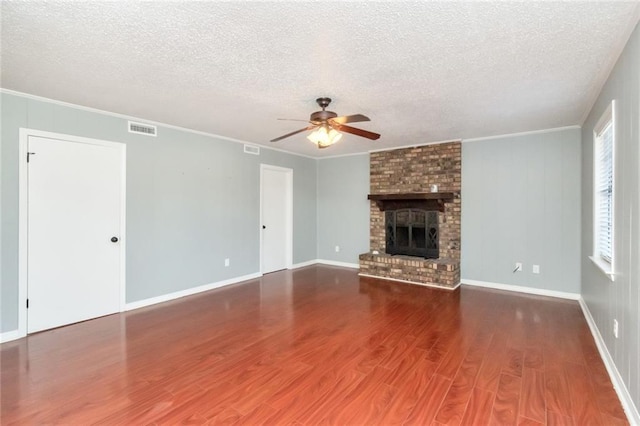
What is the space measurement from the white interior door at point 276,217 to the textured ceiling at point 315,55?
2.44m

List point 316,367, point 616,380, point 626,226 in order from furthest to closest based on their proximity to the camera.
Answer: point 316,367 → point 616,380 → point 626,226

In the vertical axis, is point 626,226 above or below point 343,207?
below

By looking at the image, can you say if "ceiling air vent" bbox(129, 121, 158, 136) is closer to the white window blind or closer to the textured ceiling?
the textured ceiling

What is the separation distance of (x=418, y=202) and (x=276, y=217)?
277 cm

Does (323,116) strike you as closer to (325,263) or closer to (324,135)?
(324,135)

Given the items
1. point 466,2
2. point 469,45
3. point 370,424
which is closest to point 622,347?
point 370,424

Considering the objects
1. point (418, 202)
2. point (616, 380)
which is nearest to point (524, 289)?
point (418, 202)

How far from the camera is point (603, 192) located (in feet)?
10.2

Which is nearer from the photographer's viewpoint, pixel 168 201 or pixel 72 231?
pixel 72 231

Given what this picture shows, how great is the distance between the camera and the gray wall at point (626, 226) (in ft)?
6.25

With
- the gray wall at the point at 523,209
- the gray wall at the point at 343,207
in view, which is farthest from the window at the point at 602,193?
the gray wall at the point at 343,207

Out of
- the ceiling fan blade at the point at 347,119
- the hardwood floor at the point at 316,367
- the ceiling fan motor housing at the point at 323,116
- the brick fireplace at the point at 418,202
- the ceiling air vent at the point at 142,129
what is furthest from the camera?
the brick fireplace at the point at 418,202

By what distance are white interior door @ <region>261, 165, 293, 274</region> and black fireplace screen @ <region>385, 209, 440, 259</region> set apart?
2060mm

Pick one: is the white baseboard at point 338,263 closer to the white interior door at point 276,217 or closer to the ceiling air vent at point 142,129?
the white interior door at point 276,217
